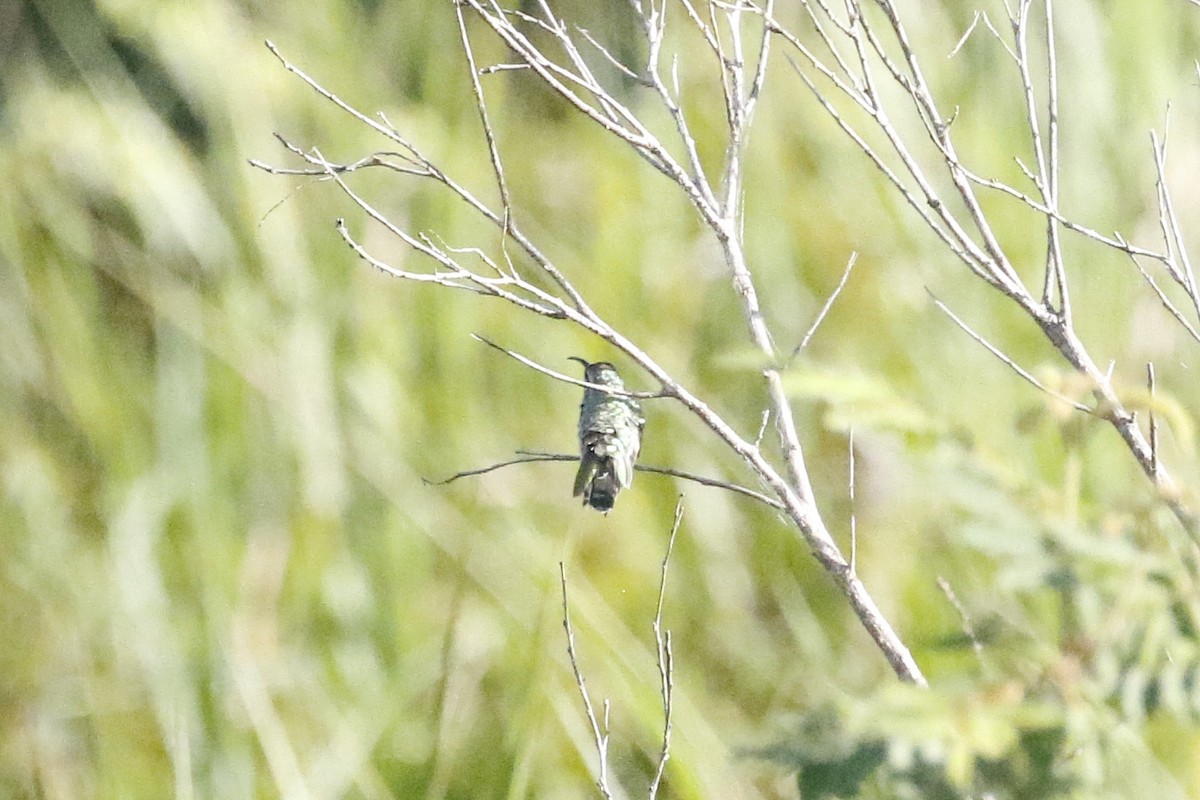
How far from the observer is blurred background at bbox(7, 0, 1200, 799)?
5.87 feet

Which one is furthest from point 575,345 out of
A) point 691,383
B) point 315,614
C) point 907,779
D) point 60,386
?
point 907,779

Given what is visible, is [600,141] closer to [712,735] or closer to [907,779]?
[712,735]

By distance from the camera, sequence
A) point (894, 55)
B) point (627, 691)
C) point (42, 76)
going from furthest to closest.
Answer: point (42, 76), point (894, 55), point (627, 691)

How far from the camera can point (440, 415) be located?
239 cm

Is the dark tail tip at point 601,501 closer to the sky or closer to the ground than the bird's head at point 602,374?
closer to the ground

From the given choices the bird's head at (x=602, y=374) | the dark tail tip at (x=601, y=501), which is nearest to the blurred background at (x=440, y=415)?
the bird's head at (x=602, y=374)

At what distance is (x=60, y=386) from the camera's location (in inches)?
107

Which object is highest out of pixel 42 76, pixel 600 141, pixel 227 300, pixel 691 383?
pixel 42 76

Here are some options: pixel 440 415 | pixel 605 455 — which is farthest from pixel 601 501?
pixel 440 415

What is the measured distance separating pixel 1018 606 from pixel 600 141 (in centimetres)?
147

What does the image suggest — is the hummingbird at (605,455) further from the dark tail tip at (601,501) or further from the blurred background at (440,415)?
the blurred background at (440,415)

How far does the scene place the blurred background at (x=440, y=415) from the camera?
5.87ft

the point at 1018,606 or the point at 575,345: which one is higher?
the point at 575,345

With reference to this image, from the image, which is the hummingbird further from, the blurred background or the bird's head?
the blurred background
